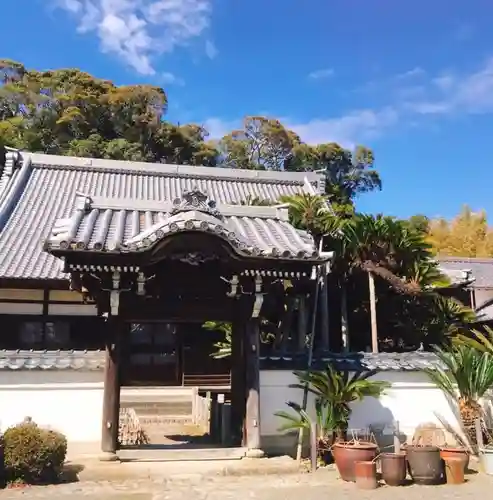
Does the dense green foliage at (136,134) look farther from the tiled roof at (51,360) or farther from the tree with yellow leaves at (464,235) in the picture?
the tiled roof at (51,360)

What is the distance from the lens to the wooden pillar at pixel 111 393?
817cm

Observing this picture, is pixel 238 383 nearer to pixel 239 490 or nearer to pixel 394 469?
pixel 239 490

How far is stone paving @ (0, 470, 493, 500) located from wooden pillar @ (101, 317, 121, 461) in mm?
744

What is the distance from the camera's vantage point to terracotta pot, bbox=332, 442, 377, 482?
7648 mm

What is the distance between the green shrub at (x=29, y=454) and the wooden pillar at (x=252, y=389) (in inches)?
114

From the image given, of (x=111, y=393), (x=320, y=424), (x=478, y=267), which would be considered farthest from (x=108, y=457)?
(x=478, y=267)

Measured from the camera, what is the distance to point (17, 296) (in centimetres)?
1302

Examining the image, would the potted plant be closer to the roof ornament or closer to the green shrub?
the roof ornament

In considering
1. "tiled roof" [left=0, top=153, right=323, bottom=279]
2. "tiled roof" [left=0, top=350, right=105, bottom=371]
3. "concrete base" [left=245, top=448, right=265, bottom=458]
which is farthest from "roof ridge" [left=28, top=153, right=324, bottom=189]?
"concrete base" [left=245, top=448, right=265, bottom=458]

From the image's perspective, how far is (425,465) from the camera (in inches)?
303

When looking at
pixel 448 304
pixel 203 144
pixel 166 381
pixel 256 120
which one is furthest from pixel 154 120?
pixel 448 304

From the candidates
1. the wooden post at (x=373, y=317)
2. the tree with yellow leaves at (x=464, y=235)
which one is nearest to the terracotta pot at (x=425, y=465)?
the wooden post at (x=373, y=317)

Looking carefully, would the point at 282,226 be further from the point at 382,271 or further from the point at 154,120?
the point at 154,120

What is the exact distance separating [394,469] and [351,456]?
2.00 feet
